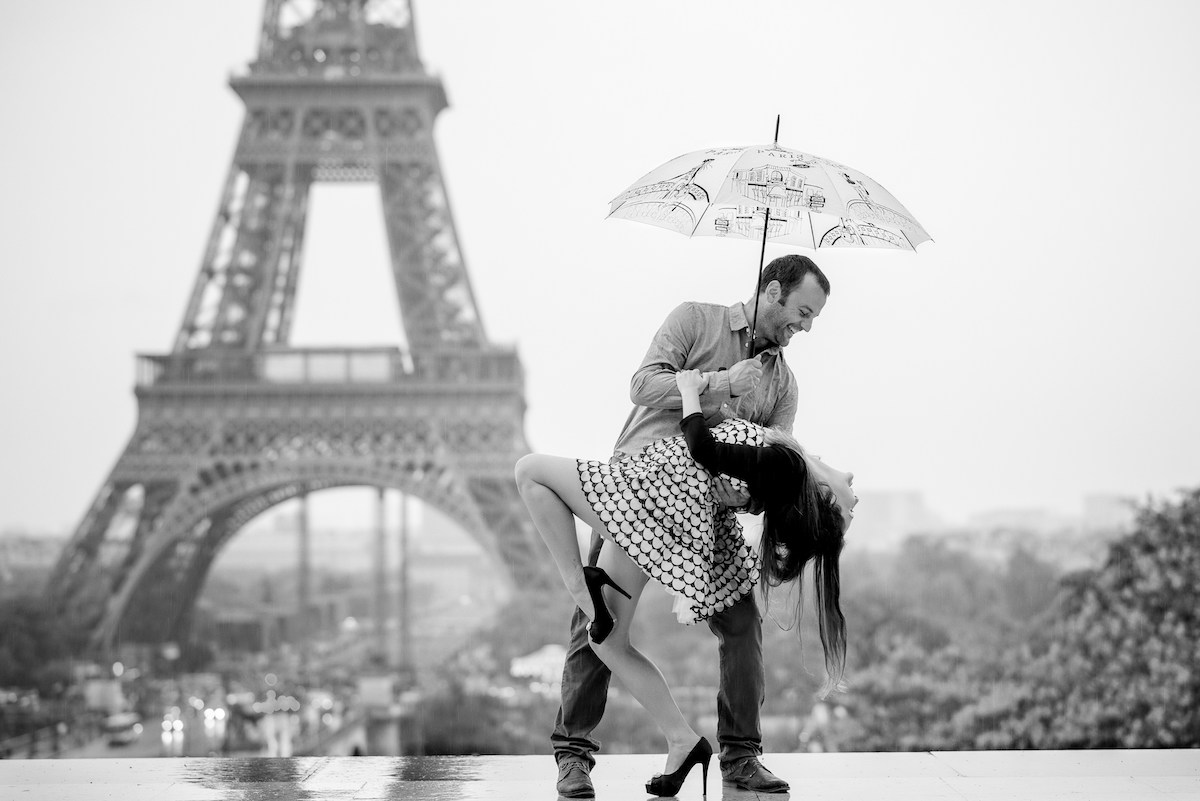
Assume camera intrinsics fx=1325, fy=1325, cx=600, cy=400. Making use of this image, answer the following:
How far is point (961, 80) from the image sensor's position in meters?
12.7

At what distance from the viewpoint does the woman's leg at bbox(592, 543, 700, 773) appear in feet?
8.34

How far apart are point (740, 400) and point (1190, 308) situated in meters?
12.5

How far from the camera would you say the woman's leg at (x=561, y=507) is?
8.07ft

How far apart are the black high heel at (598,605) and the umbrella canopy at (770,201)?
0.74 meters

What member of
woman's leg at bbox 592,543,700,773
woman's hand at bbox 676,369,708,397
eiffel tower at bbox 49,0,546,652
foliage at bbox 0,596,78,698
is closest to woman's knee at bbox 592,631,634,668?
woman's leg at bbox 592,543,700,773

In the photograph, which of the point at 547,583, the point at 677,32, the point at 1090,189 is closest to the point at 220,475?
the point at 547,583

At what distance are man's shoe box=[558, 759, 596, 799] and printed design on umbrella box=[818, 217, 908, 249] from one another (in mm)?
1203

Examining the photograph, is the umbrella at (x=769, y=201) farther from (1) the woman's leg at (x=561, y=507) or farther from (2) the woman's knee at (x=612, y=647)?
(2) the woman's knee at (x=612, y=647)

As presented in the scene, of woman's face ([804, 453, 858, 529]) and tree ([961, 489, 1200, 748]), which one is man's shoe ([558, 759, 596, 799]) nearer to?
woman's face ([804, 453, 858, 529])

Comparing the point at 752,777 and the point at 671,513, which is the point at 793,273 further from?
the point at 752,777

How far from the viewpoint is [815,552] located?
258 centimetres

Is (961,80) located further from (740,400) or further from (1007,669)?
(740,400)

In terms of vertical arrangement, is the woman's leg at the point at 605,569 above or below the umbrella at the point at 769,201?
below

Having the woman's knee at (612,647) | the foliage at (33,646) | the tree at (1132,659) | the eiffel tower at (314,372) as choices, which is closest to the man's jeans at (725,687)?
the woman's knee at (612,647)
